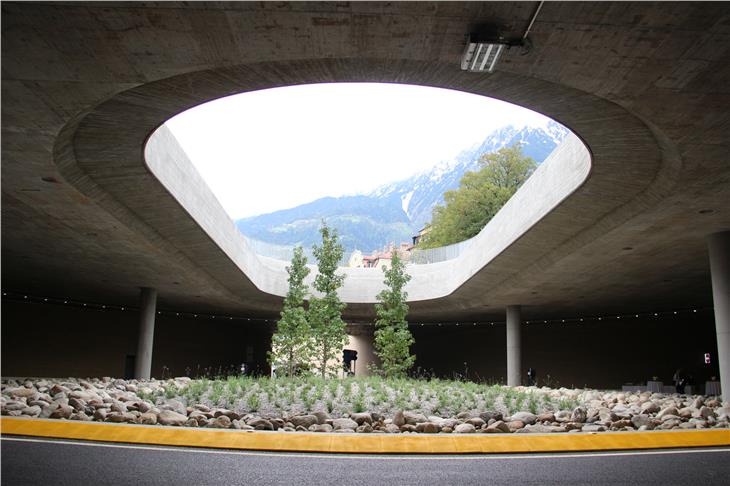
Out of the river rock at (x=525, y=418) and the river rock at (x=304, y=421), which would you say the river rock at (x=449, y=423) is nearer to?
the river rock at (x=525, y=418)

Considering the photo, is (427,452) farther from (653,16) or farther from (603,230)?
(603,230)

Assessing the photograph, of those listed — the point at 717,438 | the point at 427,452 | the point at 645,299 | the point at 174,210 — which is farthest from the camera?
the point at 645,299

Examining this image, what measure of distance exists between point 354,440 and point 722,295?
36.3 feet

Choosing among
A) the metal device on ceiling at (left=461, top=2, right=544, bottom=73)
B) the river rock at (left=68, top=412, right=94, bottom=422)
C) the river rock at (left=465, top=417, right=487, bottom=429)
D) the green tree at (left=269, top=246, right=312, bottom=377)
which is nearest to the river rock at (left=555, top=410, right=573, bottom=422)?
the river rock at (left=465, top=417, right=487, bottom=429)

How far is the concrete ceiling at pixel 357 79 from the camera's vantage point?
6289mm

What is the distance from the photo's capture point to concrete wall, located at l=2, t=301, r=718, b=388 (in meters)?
30.3

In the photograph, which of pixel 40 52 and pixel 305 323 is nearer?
pixel 40 52

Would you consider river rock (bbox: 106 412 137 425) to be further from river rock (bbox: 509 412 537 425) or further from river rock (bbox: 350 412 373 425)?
river rock (bbox: 509 412 537 425)

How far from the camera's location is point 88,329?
32594 millimetres

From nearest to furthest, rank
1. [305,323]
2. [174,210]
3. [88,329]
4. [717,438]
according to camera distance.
Result: [717,438], [174,210], [305,323], [88,329]

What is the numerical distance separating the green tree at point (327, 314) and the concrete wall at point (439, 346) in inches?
613

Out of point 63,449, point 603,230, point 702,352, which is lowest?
point 63,449

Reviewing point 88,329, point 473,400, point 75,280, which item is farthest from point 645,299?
point 88,329

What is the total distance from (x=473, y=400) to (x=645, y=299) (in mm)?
15468
